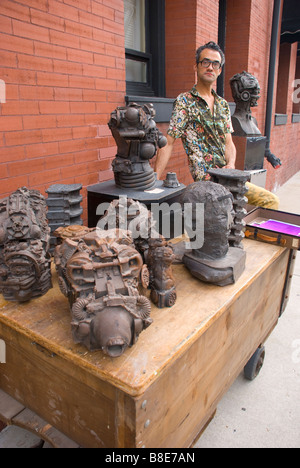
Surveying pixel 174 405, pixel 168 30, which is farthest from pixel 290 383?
pixel 168 30

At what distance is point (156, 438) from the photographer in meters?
1.20

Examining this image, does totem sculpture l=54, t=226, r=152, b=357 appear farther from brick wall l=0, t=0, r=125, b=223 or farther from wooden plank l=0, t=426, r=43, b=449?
brick wall l=0, t=0, r=125, b=223

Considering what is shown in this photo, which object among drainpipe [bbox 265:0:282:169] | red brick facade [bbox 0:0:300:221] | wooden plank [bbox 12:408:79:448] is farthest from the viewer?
drainpipe [bbox 265:0:282:169]

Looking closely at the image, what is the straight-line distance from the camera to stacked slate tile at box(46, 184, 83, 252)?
Result: 1.74 meters

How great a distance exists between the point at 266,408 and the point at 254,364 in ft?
0.82

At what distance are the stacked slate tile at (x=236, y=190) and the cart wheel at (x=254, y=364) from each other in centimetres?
75

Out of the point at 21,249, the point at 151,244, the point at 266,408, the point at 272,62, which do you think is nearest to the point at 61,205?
the point at 21,249

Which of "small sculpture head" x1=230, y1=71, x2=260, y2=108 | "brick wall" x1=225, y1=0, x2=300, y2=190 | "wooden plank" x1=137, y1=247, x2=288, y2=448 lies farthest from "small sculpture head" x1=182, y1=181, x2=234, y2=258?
"brick wall" x1=225, y1=0, x2=300, y2=190

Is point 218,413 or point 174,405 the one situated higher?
point 174,405

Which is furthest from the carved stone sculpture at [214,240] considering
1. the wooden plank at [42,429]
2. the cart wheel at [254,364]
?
the wooden plank at [42,429]

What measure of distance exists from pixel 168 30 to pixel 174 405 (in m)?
3.95

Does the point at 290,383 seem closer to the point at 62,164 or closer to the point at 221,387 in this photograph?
the point at 221,387

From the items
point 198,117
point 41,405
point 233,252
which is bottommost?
point 41,405

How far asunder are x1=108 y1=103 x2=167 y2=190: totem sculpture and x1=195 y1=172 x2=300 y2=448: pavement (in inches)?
56.9
